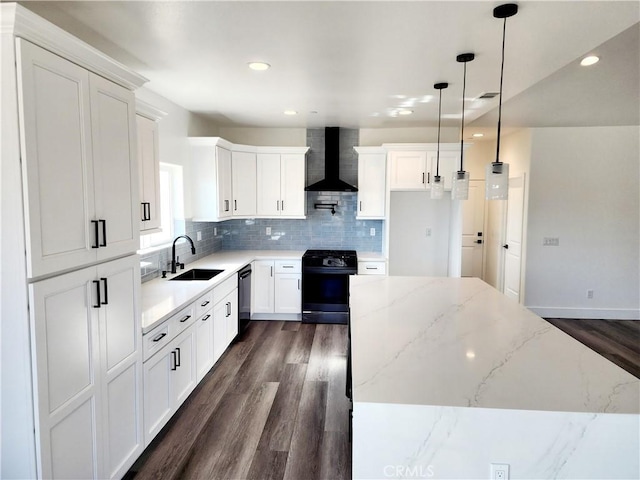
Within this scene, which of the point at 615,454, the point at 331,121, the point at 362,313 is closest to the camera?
the point at 615,454

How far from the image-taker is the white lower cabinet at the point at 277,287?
16.2 ft

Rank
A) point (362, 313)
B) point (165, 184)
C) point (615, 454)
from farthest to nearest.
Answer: point (165, 184) → point (362, 313) → point (615, 454)

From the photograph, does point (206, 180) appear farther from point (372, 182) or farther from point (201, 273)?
point (372, 182)

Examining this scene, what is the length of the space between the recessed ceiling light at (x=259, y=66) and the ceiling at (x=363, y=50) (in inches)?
2.0

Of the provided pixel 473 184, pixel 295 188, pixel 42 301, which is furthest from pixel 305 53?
pixel 473 184

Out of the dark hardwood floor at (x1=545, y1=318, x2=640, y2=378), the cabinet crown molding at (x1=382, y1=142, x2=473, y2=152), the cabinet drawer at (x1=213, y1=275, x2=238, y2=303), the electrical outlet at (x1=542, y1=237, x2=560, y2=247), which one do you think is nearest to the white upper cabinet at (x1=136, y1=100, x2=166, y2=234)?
the cabinet drawer at (x1=213, y1=275, x2=238, y2=303)

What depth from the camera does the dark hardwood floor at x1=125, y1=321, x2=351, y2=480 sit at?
2.31m

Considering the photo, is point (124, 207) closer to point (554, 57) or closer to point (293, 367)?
point (293, 367)

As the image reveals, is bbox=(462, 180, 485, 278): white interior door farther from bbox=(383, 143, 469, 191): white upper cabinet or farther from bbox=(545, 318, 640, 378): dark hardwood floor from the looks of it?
bbox=(383, 143, 469, 191): white upper cabinet

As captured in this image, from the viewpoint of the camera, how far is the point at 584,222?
5.21m

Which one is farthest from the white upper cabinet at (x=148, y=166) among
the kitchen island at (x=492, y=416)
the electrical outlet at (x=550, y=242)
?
the electrical outlet at (x=550, y=242)

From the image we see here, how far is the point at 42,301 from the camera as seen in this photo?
1521 mm

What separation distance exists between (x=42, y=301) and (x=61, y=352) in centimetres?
25

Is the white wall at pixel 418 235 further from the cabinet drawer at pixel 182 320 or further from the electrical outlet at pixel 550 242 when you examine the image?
the cabinet drawer at pixel 182 320
